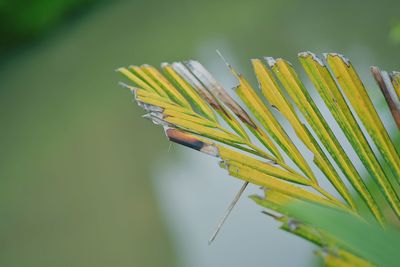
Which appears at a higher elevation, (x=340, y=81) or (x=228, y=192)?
(x=340, y=81)

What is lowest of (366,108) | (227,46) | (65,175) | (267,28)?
(65,175)

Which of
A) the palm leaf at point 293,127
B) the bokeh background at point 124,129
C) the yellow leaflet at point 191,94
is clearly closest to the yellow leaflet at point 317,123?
the palm leaf at point 293,127

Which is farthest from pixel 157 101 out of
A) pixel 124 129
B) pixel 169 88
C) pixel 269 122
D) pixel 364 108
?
pixel 124 129

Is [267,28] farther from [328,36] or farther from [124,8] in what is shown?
[124,8]

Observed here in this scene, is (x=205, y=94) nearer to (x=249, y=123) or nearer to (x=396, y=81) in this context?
(x=249, y=123)

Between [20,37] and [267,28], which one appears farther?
[20,37]

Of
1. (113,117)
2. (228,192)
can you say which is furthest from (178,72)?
(113,117)

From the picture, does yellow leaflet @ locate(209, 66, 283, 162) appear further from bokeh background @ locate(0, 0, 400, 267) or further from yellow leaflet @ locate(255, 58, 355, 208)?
bokeh background @ locate(0, 0, 400, 267)

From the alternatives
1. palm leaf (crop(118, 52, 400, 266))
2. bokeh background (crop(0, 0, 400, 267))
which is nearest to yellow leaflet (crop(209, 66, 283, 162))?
palm leaf (crop(118, 52, 400, 266))
